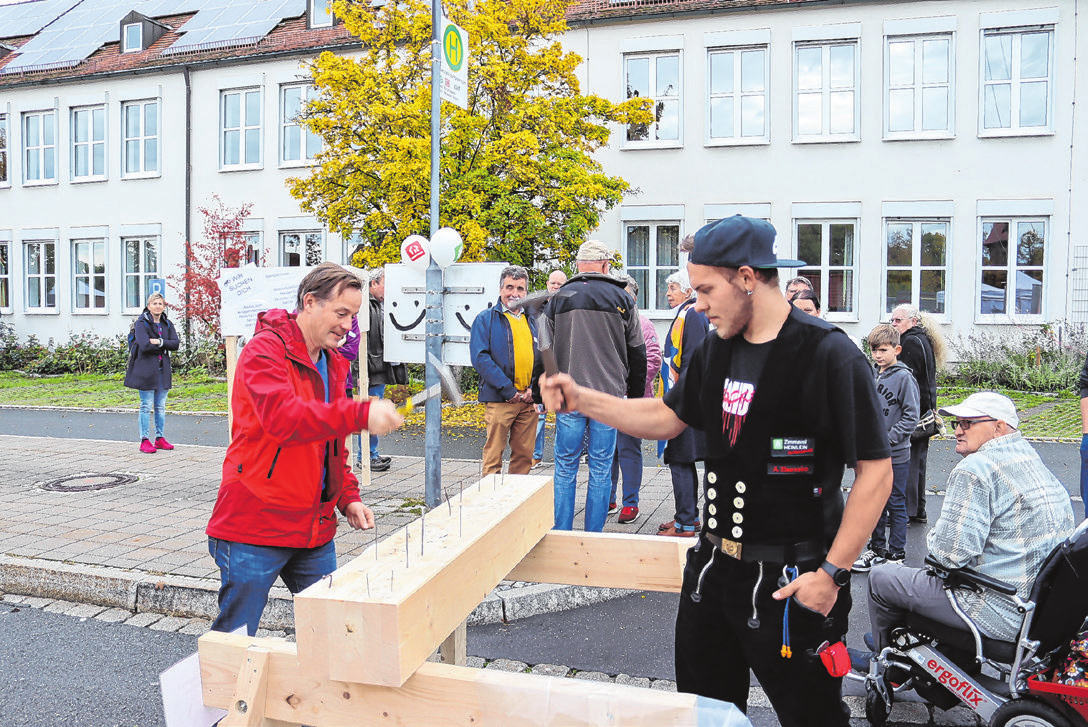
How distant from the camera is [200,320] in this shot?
23.9 meters

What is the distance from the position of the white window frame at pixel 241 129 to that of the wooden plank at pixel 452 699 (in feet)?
78.9

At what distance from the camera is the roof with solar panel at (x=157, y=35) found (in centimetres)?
2509

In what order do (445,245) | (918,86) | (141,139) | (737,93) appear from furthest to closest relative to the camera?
(141,139), (737,93), (918,86), (445,245)

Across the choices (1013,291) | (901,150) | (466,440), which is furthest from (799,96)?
(466,440)

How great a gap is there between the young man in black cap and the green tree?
40.6 feet

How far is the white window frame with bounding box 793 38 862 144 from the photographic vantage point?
19797mm

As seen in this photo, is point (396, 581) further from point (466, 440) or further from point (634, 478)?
point (466, 440)

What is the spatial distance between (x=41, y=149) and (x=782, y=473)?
102ft

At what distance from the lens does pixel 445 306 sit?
7.30 m

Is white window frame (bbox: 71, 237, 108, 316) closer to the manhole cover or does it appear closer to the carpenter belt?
the manhole cover

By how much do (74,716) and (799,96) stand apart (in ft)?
63.7

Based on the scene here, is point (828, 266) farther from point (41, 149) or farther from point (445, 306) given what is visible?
point (41, 149)

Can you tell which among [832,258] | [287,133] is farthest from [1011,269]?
[287,133]

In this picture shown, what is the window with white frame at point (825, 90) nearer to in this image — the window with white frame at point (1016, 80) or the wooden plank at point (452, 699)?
the window with white frame at point (1016, 80)
